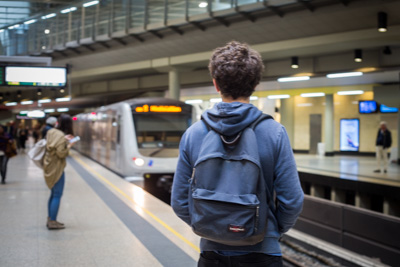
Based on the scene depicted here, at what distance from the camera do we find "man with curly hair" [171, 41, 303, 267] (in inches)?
85.6

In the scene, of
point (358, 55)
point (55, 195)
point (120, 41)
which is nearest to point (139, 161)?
point (55, 195)

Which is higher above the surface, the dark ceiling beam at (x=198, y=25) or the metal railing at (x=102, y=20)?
the metal railing at (x=102, y=20)

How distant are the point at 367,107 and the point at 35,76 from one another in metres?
22.6

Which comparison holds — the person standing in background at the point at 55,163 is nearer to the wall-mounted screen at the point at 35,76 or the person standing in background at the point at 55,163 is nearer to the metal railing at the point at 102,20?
the wall-mounted screen at the point at 35,76

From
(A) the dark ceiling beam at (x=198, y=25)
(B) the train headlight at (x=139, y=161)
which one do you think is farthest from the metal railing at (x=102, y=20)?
(B) the train headlight at (x=139, y=161)

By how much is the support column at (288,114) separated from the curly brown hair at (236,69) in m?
31.5

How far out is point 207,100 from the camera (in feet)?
111

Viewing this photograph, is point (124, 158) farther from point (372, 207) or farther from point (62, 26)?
point (62, 26)

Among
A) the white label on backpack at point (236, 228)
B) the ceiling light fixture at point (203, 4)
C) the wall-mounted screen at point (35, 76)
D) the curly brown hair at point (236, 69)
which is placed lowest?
the white label on backpack at point (236, 228)

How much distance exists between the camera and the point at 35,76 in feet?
37.7

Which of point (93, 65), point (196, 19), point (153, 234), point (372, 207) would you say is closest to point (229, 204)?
point (153, 234)

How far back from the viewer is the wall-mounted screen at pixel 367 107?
2934cm

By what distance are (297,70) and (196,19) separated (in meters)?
5.39

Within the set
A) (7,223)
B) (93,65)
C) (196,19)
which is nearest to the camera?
(7,223)
